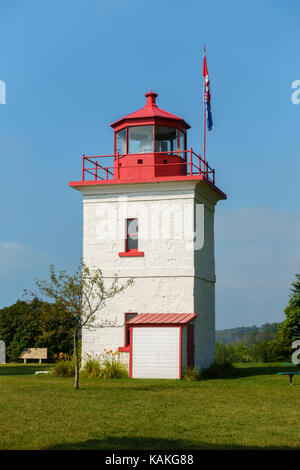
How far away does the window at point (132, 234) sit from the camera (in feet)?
81.6

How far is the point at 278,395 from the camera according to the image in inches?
690

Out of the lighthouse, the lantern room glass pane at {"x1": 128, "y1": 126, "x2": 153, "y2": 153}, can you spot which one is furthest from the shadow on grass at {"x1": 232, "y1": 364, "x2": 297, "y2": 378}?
the lantern room glass pane at {"x1": 128, "y1": 126, "x2": 153, "y2": 153}

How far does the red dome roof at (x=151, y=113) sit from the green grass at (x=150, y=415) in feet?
33.0

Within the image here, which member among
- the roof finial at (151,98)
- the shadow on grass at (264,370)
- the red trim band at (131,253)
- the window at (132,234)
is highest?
the roof finial at (151,98)

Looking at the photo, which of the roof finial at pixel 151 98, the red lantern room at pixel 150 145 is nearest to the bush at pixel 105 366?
the red lantern room at pixel 150 145

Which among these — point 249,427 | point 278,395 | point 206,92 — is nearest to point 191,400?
point 278,395

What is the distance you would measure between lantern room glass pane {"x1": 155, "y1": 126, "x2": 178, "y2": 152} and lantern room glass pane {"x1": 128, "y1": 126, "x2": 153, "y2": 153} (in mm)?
275

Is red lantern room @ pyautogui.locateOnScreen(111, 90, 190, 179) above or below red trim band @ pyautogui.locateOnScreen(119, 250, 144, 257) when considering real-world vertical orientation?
above

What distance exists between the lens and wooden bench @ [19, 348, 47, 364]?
34844 mm

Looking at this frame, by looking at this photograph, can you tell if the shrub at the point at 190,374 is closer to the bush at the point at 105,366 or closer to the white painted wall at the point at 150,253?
the white painted wall at the point at 150,253

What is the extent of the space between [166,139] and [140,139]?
102 cm

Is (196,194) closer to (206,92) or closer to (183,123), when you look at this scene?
(183,123)

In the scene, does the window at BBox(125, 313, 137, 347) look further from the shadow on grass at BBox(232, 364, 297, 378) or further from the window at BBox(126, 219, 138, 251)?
the shadow on grass at BBox(232, 364, 297, 378)

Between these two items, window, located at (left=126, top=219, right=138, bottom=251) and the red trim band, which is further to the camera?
window, located at (left=126, top=219, right=138, bottom=251)
